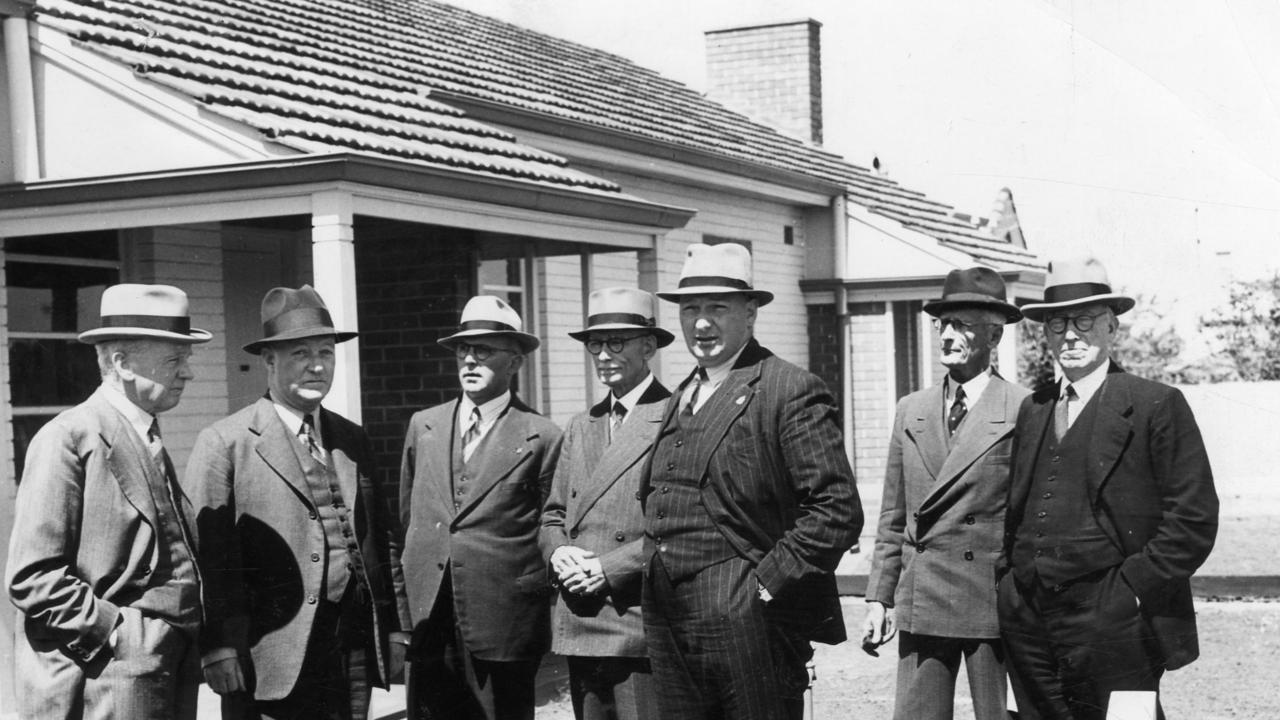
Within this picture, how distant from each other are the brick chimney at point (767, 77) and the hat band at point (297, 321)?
49.4 feet

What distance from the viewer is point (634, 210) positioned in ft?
32.5

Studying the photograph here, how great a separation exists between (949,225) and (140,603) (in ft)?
52.4

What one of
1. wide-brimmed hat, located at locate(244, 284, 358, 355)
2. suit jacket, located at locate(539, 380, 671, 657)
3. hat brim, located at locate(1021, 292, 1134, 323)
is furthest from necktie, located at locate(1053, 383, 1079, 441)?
wide-brimmed hat, located at locate(244, 284, 358, 355)

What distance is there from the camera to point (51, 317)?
8508mm

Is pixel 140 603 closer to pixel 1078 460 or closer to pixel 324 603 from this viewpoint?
pixel 324 603

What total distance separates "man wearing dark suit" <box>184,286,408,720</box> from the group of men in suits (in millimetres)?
11

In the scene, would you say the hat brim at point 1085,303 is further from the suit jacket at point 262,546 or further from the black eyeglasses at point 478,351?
the suit jacket at point 262,546

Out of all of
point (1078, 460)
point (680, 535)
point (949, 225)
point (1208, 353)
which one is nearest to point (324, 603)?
point (680, 535)

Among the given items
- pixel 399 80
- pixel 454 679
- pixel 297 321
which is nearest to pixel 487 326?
pixel 297 321

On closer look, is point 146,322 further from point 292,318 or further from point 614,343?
point 614,343

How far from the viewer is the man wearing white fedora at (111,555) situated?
420cm

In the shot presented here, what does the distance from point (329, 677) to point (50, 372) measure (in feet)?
14.6

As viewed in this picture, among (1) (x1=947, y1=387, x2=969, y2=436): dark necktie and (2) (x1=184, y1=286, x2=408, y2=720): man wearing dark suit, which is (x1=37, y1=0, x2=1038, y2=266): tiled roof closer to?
(2) (x1=184, y1=286, x2=408, y2=720): man wearing dark suit

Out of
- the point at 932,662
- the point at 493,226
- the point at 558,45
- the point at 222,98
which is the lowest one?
the point at 932,662
